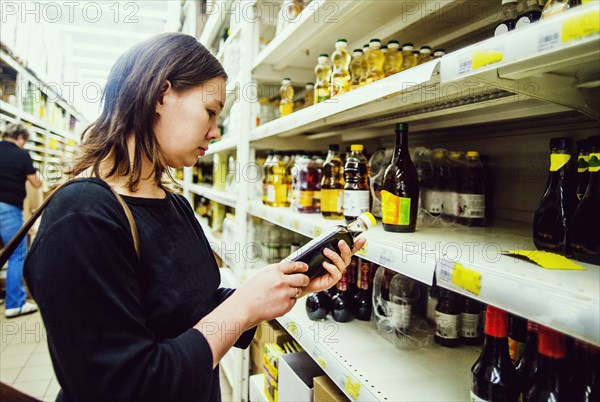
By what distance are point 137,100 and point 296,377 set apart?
3.61 ft

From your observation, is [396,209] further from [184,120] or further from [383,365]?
[184,120]

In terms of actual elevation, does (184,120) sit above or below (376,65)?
below

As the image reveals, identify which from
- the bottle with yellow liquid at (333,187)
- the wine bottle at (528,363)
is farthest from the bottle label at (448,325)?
the bottle with yellow liquid at (333,187)

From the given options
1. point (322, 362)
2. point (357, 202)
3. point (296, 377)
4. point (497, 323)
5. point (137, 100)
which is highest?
point (137, 100)

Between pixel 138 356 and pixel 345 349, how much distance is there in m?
0.73

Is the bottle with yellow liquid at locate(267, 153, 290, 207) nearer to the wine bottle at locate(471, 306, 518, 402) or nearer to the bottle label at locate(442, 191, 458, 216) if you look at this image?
the bottle label at locate(442, 191, 458, 216)

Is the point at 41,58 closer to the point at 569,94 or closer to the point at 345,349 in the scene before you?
the point at 345,349

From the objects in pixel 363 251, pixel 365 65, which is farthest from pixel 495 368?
pixel 365 65

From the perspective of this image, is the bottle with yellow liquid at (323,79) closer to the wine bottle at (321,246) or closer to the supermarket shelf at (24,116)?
the wine bottle at (321,246)

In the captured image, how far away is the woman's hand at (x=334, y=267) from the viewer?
93cm

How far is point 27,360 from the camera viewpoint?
116 inches

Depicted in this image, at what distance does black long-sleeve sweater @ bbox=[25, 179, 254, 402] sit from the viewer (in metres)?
0.64

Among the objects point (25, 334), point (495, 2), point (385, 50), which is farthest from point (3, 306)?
point (495, 2)

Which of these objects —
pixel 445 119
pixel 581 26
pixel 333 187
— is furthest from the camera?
pixel 333 187
